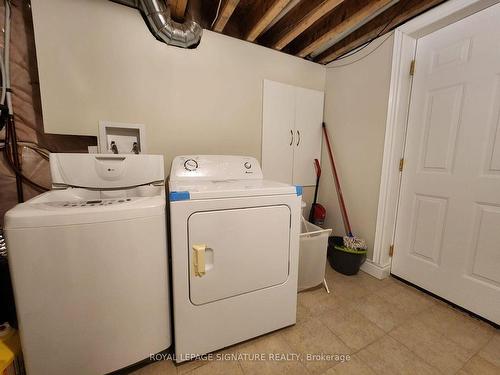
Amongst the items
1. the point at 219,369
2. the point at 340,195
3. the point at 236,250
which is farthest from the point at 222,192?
the point at 340,195

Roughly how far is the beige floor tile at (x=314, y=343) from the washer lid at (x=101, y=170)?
1357 millimetres

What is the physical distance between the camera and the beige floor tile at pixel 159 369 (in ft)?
3.54

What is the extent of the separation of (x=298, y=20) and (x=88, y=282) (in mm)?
2276

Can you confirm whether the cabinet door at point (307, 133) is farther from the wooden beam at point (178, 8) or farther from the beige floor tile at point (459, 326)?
Result: the beige floor tile at point (459, 326)

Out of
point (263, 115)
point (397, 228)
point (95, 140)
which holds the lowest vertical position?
point (397, 228)

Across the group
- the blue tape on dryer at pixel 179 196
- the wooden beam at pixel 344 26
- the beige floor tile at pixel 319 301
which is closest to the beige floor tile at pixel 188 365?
the beige floor tile at pixel 319 301

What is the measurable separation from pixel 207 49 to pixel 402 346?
2593 millimetres

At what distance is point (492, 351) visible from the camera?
1.21 m

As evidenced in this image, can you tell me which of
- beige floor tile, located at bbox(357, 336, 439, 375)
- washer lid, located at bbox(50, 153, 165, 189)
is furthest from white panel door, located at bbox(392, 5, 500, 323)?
washer lid, located at bbox(50, 153, 165, 189)

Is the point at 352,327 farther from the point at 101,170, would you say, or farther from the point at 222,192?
the point at 101,170

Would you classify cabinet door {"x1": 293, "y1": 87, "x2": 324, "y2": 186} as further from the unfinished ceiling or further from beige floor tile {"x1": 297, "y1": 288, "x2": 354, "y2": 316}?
beige floor tile {"x1": 297, "y1": 288, "x2": 354, "y2": 316}

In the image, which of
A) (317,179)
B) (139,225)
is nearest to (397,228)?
(317,179)

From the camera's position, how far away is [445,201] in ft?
5.27

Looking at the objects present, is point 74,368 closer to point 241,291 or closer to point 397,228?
point 241,291
